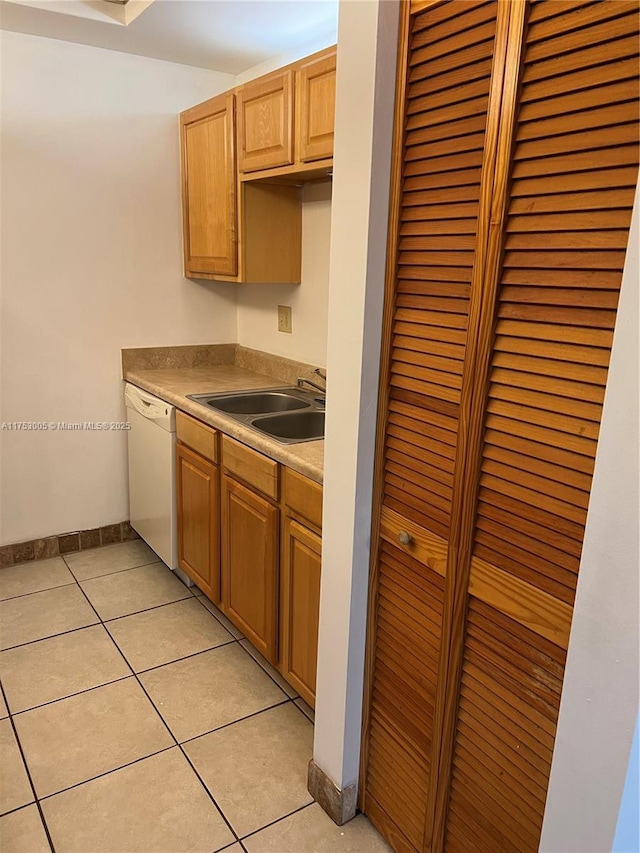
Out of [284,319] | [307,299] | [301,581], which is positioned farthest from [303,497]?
[284,319]

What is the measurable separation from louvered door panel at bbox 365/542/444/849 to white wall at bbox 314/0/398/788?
0.20 feet

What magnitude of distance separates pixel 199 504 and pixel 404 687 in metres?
1.32

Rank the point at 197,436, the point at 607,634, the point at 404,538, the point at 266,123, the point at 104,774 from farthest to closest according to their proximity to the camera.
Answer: the point at 197,436
the point at 266,123
the point at 104,774
the point at 404,538
the point at 607,634

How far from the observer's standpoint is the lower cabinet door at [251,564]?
2.13 m

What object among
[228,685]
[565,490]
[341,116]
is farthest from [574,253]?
[228,685]

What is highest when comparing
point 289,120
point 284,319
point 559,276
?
point 289,120

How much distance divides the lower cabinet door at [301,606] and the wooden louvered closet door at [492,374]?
0.40 metres

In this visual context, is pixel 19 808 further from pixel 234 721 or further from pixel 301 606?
pixel 301 606

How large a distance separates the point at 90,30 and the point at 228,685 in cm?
263

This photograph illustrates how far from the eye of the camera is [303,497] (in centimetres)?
191

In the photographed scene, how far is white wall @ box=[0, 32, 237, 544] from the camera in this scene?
2.79 meters

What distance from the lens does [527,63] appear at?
1.04 metres

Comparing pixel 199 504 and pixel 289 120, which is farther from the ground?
pixel 289 120

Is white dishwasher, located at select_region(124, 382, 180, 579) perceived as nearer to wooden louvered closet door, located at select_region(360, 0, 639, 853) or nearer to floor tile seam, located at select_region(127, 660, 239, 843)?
floor tile seam, located at select_region(127, 660, 239, 843)
